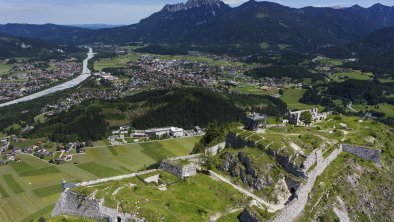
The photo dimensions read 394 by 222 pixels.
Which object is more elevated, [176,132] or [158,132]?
[176,132]

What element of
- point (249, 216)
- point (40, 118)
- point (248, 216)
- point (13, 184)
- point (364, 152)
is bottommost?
point (40, 118)

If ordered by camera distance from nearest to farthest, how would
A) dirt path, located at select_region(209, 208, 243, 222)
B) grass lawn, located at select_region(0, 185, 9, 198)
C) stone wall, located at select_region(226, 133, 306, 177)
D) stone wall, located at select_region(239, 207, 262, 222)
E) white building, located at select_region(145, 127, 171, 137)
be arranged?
1. stone wall, located at select_region(239, 207, 262, 222)
2. dirt path, located at select_region(209, 208, 243, 222)
3. stone wall, located at select_region(226, 133, 306, 177)
4. grass lawn, located at select_region(0, 185, 9, 198)
5. white building, located at select_region(145, 127, 171, 137)

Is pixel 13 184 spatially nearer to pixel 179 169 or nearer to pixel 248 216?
pixel 179 169

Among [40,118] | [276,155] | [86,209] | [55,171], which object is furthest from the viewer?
[40,118]

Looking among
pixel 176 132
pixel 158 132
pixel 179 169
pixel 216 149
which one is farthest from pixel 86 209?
pixel 158 132

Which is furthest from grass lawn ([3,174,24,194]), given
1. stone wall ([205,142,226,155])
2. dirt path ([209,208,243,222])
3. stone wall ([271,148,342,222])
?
stone wall ([271,148,342,222])

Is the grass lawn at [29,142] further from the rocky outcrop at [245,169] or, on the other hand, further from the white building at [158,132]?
the rocky outcrop at [245,169]

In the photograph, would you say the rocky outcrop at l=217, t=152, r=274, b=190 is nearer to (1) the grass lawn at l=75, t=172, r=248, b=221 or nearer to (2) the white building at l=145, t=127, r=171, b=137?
(1) the grass lawn at l=75, t=172, r=248, b=221

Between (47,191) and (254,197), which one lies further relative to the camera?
(47,191)
